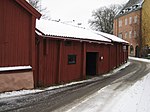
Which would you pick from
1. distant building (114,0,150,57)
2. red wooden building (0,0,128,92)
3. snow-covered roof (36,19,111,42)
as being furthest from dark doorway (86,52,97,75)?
distant building (114,0,150,57)

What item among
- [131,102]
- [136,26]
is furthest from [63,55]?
[136,26]

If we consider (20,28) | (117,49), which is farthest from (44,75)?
(117,49)

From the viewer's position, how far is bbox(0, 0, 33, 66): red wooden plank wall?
14.2m

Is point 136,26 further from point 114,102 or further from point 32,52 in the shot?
point 114,102

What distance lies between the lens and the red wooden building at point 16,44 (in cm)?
1412

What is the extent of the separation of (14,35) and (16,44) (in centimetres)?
48

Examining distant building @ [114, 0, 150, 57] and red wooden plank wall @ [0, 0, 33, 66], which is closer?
red wooden plank wall @ [0, 0, 33, 66]

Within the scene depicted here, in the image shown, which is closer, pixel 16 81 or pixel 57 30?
pixel 16 81

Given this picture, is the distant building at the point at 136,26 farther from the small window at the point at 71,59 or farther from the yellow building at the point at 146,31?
the small window at the point at 71,59

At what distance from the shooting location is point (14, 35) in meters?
14.7

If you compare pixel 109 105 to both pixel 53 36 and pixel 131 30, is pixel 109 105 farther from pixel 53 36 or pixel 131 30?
pixel 131 30

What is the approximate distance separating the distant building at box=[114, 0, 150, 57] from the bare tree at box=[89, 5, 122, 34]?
11.5 m

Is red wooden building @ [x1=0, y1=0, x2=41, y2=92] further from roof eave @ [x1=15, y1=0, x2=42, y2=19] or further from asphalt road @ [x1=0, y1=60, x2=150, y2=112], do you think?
asphalt road @ [x1=0, y1=60, x2=150, y2=112]

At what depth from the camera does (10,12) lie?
14.5 meters
